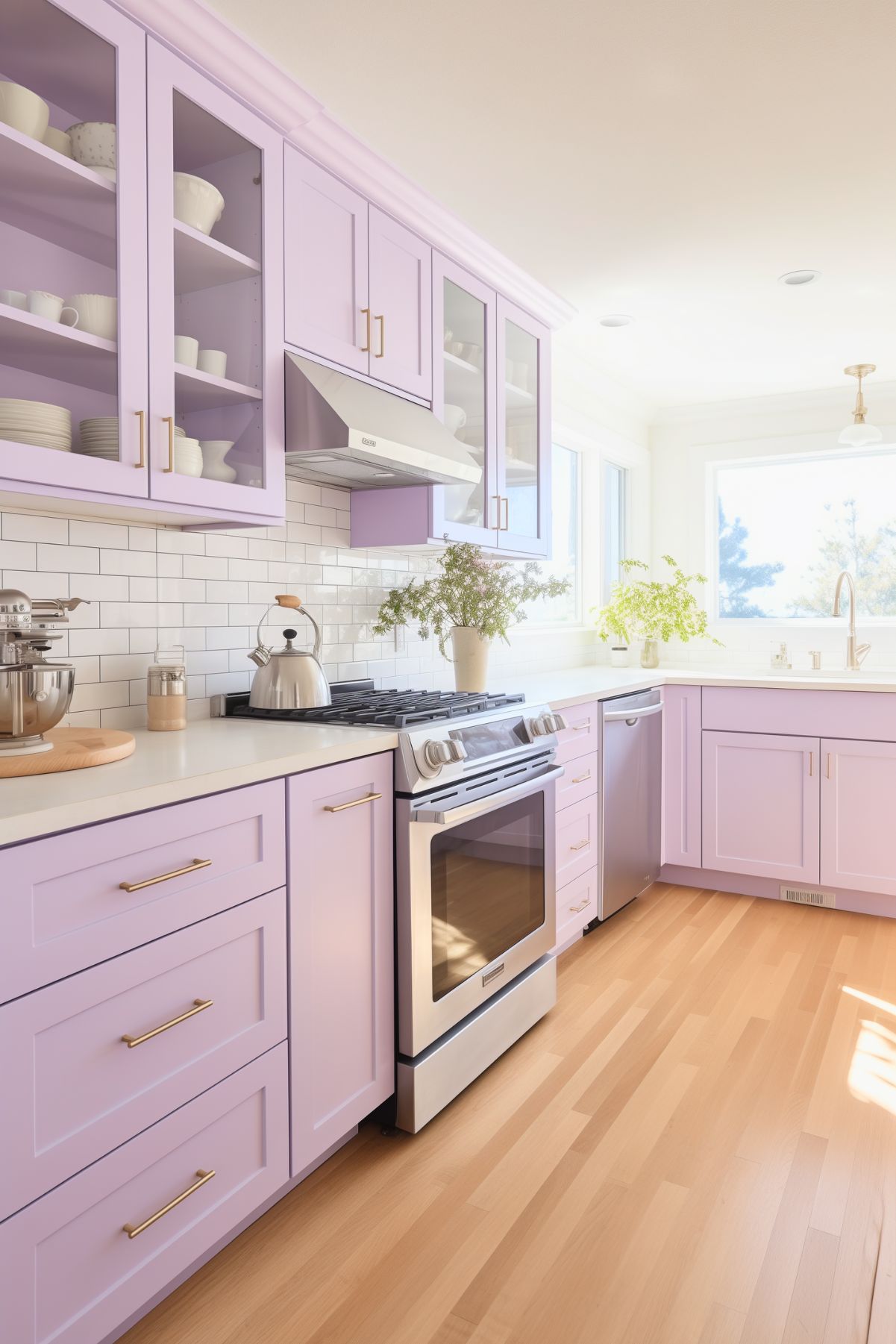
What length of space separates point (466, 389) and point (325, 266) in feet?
2.45

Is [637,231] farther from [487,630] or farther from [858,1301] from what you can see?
[858,1301]

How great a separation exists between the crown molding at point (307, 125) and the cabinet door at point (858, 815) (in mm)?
2276

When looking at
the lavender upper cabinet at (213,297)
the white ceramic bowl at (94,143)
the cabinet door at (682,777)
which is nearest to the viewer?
the white ceramic bowl at (94,143)

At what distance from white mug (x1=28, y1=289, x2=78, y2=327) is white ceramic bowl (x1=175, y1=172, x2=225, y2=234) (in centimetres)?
37

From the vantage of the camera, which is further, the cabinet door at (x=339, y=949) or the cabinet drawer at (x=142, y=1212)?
the cabinet door at (x=339, y=949)

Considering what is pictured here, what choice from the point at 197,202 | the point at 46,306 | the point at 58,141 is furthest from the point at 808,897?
the point at 58,141

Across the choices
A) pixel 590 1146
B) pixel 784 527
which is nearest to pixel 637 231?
pixel 784 527

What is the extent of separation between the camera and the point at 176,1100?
1.41m

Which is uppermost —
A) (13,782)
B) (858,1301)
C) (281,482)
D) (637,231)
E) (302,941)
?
(637,231)

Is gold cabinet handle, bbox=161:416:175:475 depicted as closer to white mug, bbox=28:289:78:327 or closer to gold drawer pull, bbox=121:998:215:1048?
white mug, bbox=28:289:78:327

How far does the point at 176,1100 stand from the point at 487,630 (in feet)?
5.80

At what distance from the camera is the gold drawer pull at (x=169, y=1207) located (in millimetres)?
1329

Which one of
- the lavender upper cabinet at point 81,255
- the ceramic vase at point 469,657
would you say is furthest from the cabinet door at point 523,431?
the lavender upper cabinet at point 81,255

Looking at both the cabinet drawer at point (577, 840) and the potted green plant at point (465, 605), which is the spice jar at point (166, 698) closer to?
the potted green plant at point (465, 605)
